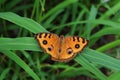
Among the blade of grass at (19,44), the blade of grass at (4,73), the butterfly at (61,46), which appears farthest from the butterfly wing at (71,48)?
the blade of grass at (4,73)

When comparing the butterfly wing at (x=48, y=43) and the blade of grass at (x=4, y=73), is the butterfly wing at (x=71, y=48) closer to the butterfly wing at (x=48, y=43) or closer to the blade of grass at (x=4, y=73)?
the butterfly wing at (x=48, y=43)

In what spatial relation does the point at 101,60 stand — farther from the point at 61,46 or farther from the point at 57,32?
the point at 57,32

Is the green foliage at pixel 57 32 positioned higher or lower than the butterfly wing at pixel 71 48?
lower

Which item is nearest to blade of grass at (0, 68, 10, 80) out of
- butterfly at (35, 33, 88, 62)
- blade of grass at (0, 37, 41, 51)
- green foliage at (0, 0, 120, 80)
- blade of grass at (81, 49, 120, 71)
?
green foliage at (0, 0, 120, 80)

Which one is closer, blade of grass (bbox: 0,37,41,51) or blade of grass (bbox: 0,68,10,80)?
blade of grass (bbox: 0,37,41,51)

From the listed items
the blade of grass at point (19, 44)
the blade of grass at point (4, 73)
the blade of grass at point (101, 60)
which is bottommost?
the blade of grass at point (4, 73)

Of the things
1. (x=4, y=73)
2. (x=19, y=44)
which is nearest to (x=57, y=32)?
(x=4, y=73)

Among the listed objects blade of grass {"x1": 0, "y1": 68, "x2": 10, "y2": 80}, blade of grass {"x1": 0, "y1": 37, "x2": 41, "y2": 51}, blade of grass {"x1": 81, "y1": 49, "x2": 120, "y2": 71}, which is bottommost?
blade of grass {"x1": 0, "y1": 68, "x2": 10, "y2": 80}

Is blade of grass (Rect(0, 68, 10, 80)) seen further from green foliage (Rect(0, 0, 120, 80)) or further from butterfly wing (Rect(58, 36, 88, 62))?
butterfly wing (Rect(58, 36, 88, 62))
